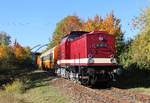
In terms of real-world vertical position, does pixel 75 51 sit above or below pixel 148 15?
below

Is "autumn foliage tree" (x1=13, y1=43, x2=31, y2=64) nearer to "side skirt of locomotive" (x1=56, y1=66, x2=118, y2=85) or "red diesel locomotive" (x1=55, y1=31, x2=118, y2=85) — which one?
"side skirt of locomotive" (x1=56, y1=66, x2=118, y2=85)

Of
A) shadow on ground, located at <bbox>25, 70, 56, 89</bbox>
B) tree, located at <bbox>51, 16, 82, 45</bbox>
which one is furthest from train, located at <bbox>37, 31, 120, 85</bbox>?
tree, located at <bbox>51, 16, 82, 45</bbox>

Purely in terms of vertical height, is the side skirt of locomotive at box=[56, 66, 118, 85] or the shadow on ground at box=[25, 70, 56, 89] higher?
the side skirt of locomotive at box=[56, 66, 118, 85]

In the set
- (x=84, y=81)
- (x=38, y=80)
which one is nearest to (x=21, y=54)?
(x=38, y=80)

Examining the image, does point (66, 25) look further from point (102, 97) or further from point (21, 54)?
point (102, 97)

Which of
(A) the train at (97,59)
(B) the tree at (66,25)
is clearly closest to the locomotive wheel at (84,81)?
(A) the train at (97,59)

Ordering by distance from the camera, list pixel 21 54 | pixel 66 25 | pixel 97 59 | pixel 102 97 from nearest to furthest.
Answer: pixel 102 97
pixel 97 59
pixel 66 25
pixel 21 54

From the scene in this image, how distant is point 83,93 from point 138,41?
7.61 m

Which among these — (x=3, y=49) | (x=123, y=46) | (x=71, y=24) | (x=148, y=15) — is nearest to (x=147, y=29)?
(x=148, y=15)

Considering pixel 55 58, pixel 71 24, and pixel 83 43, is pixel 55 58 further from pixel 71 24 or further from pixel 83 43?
pixel 71 24

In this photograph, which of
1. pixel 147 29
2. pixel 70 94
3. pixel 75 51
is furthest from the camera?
pixel 75 51

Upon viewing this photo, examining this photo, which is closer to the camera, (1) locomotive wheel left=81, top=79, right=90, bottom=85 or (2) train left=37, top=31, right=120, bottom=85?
(2) train left=37, top=31, right=120, bottom=85

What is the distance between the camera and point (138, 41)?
30.4m


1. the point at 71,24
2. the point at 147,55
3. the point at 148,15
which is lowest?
the point at 147,55
